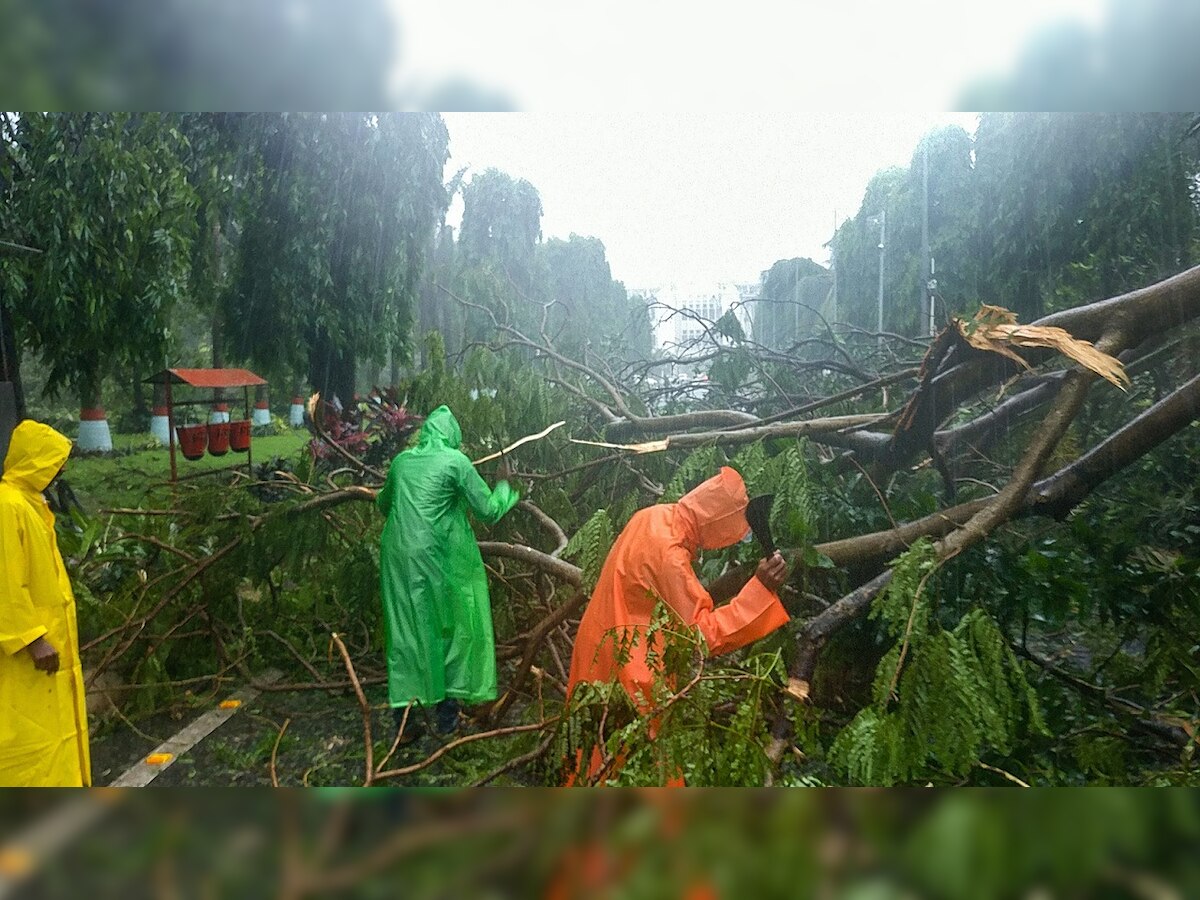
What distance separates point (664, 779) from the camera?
7.86 feet

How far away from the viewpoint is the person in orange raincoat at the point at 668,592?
2492 millimetres

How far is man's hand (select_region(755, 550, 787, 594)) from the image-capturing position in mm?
2545

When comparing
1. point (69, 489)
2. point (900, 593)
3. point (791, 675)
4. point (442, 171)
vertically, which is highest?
point (442, 171)

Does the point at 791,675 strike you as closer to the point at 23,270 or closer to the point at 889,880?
the point at 889,880

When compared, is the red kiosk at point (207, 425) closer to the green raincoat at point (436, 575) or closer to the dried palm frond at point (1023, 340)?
the green raincoat at point (436, 575)

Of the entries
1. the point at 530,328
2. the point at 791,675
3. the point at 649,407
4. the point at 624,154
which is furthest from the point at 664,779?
the point at 624,154

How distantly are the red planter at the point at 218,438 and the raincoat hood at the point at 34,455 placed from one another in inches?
14.1

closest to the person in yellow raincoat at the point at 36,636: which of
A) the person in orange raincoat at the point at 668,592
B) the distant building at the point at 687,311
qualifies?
the person in orange raincoat at the point at 668,592

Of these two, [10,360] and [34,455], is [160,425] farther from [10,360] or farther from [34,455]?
[10,360]

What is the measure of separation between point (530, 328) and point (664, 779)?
4.12ft

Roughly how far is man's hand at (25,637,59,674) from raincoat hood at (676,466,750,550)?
1676 millimetres

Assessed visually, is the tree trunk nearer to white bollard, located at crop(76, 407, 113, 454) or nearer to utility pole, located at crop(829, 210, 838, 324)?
white bollard, located at crop(76, 407, 113, 454)

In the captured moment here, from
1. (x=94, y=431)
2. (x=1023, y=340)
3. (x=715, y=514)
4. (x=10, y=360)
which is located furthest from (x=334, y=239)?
(x=1023, y=340)

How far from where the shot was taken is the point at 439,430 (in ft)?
9.02
